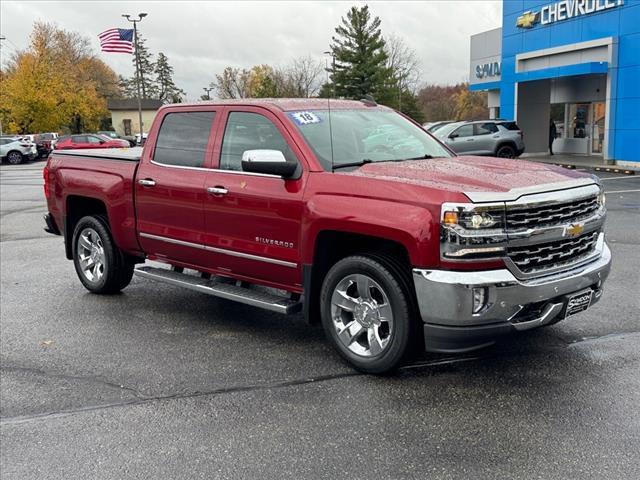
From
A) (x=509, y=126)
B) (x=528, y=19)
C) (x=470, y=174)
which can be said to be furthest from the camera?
(x=528, y=19)

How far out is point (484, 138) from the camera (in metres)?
23.7

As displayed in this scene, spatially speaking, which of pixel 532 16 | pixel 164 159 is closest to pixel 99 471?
pixel 164 159

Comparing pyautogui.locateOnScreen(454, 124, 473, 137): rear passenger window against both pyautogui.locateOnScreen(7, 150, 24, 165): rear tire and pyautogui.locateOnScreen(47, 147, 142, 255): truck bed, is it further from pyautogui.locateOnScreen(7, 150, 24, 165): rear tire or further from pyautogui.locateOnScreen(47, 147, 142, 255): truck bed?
pyautogui.locateOnScreen(7, 150, 24, 165): rear tire

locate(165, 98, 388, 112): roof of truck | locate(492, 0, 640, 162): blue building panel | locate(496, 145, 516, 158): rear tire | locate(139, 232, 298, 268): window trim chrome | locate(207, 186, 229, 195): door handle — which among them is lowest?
locate(496, 145, 516, 158): rear tire

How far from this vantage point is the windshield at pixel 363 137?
5125 millimetres

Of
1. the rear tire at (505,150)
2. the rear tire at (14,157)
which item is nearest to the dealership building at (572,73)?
the rear tire at (505,150)

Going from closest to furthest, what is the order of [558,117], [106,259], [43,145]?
1. [106,259]
2. [558,117]
3. [43,145]

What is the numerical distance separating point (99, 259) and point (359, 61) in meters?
55.7

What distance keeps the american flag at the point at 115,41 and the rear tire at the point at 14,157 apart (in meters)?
8.65

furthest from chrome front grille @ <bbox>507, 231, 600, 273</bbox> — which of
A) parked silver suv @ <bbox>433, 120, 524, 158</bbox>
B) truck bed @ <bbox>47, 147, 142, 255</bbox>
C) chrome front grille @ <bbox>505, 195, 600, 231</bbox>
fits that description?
parked silver suv @ <bbox>433, 120, 524, 158</bbox>

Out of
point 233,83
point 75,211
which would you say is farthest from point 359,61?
point 75,211

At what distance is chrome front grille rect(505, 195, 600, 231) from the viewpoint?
4.08m

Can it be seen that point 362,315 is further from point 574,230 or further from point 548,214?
point 574,230

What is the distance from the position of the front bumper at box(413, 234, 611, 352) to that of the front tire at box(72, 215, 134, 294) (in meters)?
3.84
